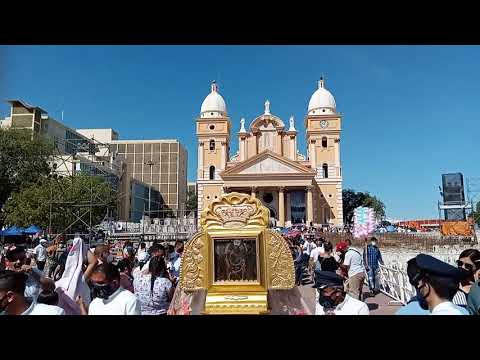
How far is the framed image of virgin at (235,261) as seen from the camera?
4.60 m

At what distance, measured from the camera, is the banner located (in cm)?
1228

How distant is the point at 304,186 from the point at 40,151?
81.3ft

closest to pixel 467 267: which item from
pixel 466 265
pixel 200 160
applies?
pixel 466 265

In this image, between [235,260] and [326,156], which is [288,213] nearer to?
[326,156]

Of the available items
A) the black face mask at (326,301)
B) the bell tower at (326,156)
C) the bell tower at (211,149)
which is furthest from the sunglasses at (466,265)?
the bell tower at (211,149)

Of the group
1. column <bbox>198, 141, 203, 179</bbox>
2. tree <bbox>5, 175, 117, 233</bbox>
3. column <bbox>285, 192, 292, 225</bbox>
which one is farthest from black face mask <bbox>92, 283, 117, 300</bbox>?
column <bbox>198, 141, 203, 179</bbox>

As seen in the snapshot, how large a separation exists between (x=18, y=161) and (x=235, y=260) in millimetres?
33214

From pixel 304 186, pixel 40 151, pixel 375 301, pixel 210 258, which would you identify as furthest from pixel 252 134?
pixel 210 258

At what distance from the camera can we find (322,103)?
48875 millimetres

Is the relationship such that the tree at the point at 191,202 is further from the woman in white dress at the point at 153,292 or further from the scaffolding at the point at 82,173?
the woman in white dress at the point at 153,292

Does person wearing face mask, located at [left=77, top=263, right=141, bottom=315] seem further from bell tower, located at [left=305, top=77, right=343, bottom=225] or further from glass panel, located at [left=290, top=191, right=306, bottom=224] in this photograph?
bell tower, located at [left=305, top=77, right=343, bottom=225]

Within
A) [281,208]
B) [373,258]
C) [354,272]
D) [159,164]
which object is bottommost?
[354,272]
